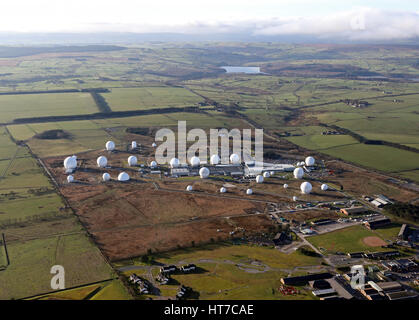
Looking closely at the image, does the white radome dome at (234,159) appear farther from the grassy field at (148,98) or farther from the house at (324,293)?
the grassy field at (148,98)

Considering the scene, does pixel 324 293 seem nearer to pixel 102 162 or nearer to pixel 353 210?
pixel 353 210

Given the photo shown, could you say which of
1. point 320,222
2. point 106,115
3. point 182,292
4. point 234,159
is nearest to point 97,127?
point 106,115

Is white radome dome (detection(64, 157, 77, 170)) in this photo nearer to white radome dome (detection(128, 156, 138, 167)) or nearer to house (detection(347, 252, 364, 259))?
white radome dome (detection(128, 156, 138, 167))

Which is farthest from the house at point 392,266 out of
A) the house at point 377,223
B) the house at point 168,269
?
the house at point 168,269
